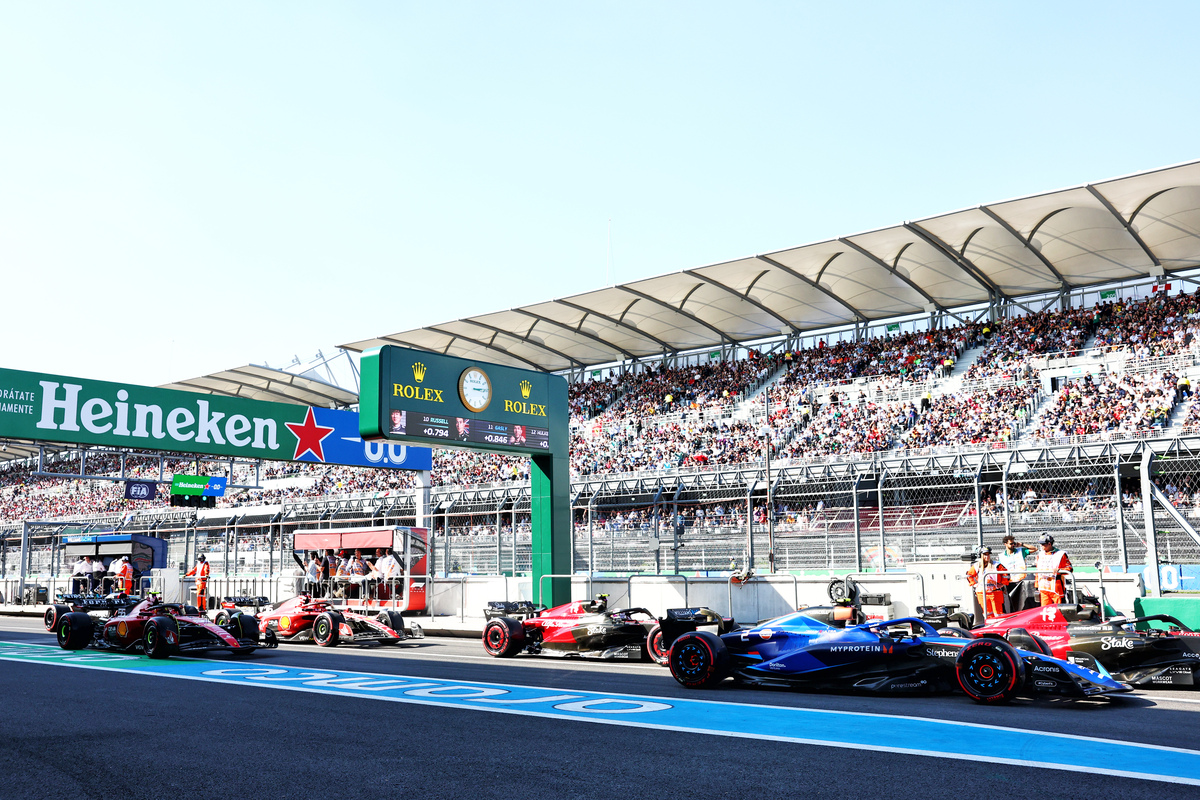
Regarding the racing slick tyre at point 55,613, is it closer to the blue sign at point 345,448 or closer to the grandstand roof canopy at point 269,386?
the blue sign at point 345,448

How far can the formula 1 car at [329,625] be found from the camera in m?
16.9

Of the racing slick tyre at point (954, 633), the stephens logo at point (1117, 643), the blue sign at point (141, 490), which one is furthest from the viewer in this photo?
the blue sign at point (141, 490)

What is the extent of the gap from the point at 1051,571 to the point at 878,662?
206 inches

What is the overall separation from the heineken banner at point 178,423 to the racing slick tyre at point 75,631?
25.2ft

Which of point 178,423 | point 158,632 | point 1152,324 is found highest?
point 1152,324

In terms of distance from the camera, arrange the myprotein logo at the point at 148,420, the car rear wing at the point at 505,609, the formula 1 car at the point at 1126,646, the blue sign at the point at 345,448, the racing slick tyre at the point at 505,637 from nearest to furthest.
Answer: the formula 1 car at the point at 1126,646 → the racing slick tyre at the point at 505,637 → the car rear wing at the point at 505,609 → the myprotein logo at the point at 148,420 → the blue sign at the point at 345,448

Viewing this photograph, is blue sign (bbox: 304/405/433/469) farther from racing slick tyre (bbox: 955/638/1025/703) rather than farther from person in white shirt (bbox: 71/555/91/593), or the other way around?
racing slick tyre (bbox: 955/638/1025/703)

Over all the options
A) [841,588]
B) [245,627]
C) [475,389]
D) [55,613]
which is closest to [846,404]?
[475,389]

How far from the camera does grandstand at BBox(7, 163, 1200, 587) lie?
20422 mm

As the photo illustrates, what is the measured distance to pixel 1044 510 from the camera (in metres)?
19.8

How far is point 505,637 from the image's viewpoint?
14648 millimetres

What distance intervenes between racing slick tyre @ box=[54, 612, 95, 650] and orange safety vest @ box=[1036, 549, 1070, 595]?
1422cm

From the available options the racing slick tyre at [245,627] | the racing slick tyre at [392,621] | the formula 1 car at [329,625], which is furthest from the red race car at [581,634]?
the racing slick tyre at [245,627]

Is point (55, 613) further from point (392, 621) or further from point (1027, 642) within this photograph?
point (1027, 642)
